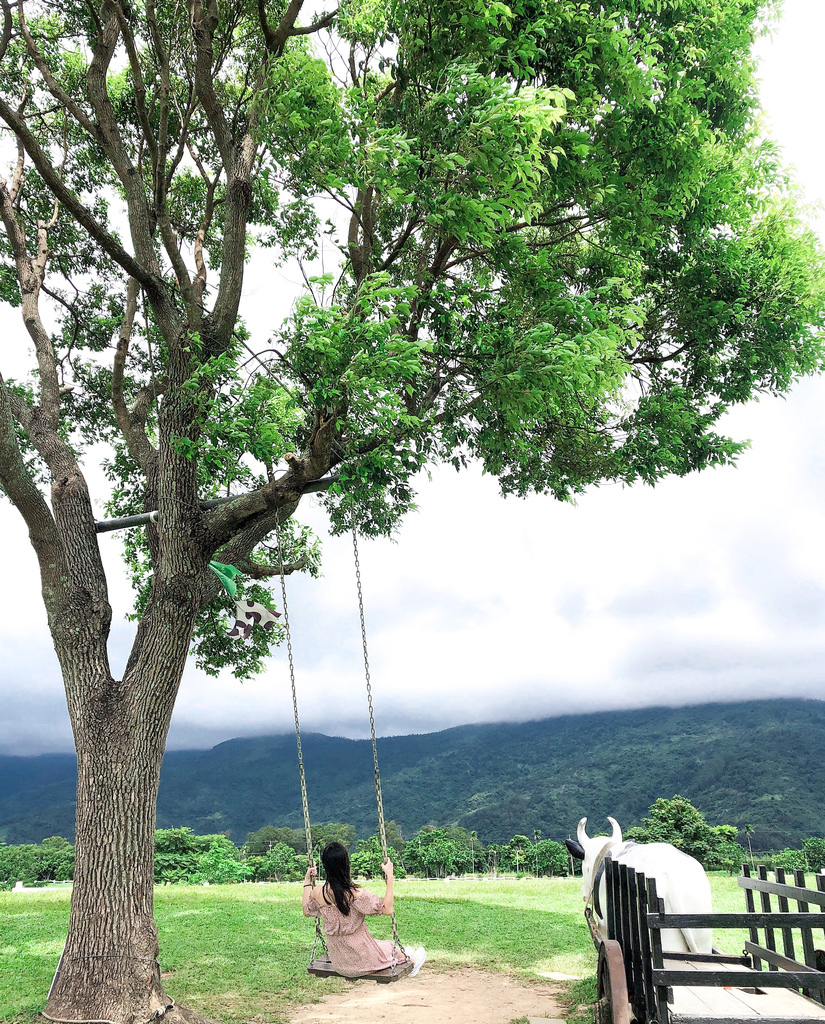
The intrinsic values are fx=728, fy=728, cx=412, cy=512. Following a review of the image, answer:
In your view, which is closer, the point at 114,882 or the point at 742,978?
the point at 742,978

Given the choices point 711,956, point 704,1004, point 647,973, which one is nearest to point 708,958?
point 711,956

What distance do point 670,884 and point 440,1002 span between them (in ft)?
9.27

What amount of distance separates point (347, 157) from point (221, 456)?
2483 millimetres

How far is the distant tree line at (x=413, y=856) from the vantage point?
16.3m

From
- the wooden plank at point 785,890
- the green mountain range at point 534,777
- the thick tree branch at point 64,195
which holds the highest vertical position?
the thick tree branch at point 64,195

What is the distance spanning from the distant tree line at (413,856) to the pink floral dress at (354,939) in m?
11.9

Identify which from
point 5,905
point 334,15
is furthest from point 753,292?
point 5,905

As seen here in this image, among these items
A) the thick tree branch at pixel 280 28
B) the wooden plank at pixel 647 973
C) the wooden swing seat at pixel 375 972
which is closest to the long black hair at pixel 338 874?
the wooden swing seat at pixel 375 972

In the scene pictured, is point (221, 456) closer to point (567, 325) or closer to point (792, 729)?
point (567, 325)

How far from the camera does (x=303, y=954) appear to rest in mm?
8000

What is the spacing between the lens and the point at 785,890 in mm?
3717

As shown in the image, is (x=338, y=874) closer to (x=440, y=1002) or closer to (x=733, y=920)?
(x=440, y=1002)

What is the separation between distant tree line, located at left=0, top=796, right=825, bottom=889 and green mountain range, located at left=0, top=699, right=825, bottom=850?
33995 mm

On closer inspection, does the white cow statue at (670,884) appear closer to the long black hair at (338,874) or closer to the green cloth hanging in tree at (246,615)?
the long black hair at (338,874)
